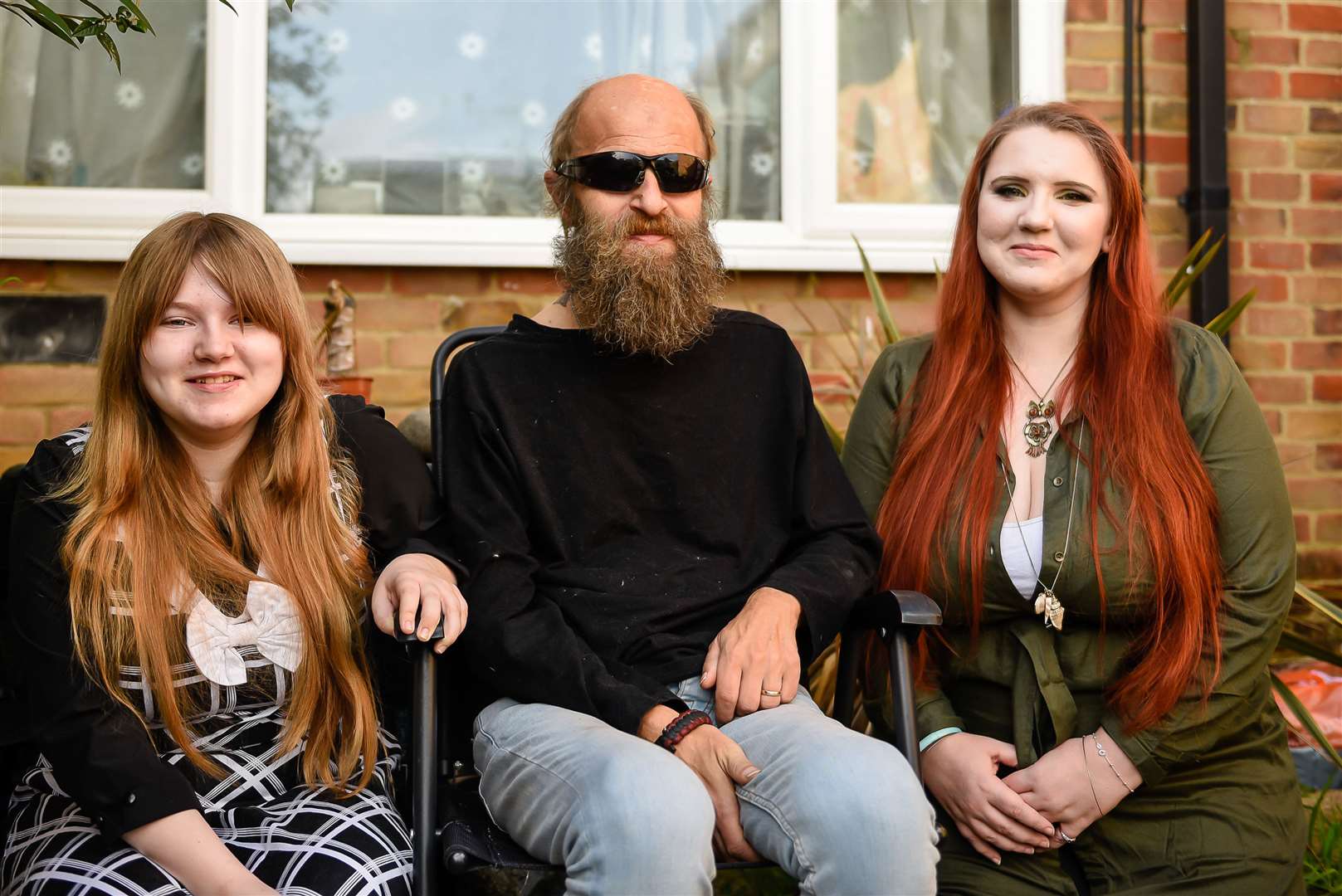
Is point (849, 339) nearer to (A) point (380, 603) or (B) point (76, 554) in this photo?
(A) point (380, 603)

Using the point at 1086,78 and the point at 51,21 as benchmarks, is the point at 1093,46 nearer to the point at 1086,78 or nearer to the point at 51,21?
the point at 1086,78

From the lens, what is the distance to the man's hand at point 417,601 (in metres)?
2.08

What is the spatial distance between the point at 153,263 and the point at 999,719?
174 cm

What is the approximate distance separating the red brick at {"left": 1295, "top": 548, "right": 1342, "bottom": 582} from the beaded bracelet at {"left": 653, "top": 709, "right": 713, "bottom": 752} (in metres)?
2.90

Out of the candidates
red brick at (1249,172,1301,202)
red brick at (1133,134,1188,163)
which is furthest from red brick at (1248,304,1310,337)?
red brick at (1133,134,1188,163)

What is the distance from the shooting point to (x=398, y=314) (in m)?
4.04

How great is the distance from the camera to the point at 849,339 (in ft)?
13.5

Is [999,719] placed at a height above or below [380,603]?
below

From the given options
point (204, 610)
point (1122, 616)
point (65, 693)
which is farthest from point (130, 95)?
point (1122, 616)

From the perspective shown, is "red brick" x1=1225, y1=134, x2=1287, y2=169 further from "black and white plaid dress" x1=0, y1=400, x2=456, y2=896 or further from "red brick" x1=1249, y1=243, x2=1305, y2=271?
"black and white plaid dress" x1=0, y1=400, x2=456, y2=896

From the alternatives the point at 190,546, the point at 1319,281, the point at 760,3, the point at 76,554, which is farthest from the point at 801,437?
the point at 1319,281

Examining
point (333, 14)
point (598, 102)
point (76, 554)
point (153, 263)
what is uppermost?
point (333, 14)

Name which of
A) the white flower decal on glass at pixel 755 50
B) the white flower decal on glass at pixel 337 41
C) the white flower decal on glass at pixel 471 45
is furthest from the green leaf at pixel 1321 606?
the white flower decal on glass at pixel 337 41

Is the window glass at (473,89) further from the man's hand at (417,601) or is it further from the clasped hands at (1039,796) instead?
the clasped hands at (1039,796)
